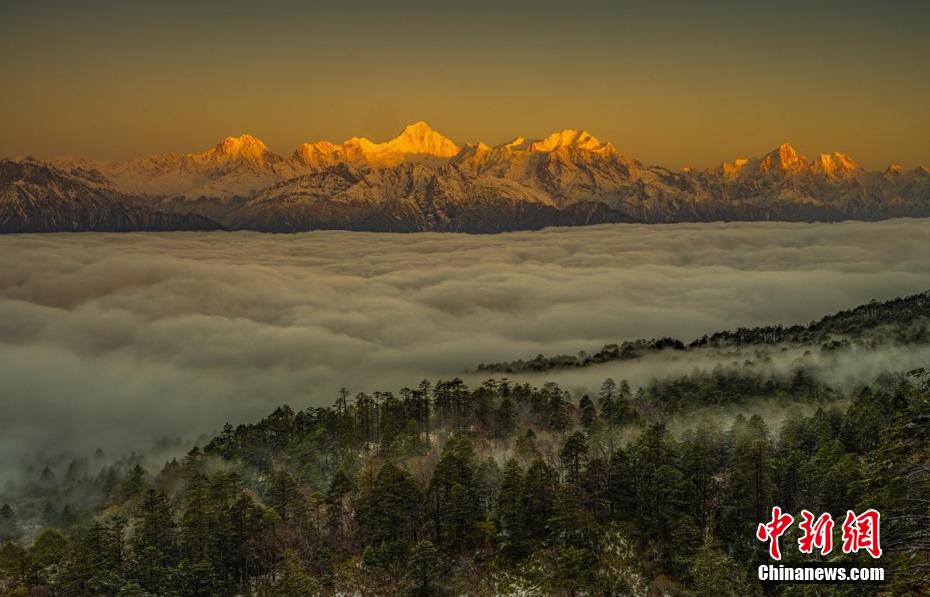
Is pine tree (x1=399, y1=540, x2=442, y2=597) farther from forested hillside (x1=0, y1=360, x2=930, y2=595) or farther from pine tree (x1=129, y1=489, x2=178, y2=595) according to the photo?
pine tree (x1=129, y1=489, x2=178, y2=595)

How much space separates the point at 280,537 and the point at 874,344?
151167mm

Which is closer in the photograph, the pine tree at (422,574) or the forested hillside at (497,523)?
the pine tree at (422,574)

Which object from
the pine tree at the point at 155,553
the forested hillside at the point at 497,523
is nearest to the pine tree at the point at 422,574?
the forested hillside at the point at 497,523

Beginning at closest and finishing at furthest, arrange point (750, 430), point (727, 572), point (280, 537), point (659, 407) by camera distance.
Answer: point (727, 572) → point (280, 537) → point (750, 430) → point (659, 407)

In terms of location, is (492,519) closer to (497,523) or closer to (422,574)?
(497,523)

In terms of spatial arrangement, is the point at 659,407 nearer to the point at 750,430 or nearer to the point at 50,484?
the point at 750,430

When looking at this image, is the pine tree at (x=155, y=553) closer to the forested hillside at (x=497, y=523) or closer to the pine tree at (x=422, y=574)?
the forested hillside at (x=497, y=523)

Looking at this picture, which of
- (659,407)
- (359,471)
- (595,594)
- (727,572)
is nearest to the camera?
(727,572)

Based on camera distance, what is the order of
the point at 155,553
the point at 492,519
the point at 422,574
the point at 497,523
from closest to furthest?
the point at 422,574 → the point at 155,553 → the point at 497,523 → the point at 492,519

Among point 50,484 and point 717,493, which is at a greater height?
point 717,493

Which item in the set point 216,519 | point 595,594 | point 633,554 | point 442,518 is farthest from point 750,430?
point 216,519

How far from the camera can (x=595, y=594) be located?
243 ft

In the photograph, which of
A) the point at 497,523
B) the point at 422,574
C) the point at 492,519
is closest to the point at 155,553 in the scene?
the point at 422,574

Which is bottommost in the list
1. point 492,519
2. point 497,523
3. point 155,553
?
point 497,523
